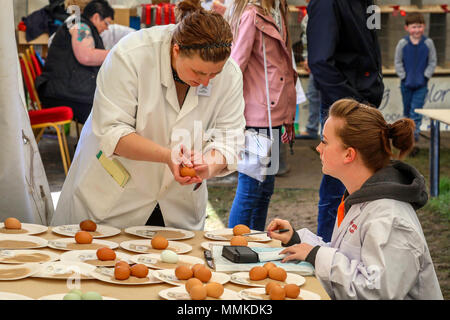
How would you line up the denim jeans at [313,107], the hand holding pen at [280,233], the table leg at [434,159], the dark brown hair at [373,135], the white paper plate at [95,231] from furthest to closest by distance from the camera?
the denim jeans at [313,107]
the table leg at [434,159]
the white paper plate at [95,231]
the hand holding pen at [280,233]
the dark brown hair at [373,135]

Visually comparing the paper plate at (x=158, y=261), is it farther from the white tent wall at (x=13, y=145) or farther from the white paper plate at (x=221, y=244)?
the white tent wall at (x=13, y=145)

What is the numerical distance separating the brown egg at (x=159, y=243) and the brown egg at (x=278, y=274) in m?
0.46

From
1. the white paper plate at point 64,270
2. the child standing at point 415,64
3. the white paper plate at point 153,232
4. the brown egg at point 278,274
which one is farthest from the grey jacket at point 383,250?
the child standing at point 415,64

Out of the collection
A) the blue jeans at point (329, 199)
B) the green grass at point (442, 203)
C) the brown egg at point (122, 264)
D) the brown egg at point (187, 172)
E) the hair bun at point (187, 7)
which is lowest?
the green grass at point (442, 203)

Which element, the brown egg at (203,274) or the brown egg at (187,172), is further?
the brown egg at (187,172)

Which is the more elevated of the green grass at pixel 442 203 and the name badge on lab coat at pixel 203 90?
the name badge on lab coat at pixel 203 90

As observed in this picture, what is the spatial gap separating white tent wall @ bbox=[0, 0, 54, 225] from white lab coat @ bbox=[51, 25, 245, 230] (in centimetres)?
21

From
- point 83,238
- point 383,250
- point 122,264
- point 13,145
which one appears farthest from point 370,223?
point 13,145

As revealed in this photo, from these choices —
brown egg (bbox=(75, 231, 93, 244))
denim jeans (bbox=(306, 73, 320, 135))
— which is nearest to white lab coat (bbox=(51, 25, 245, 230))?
brown egg (bbox=(75, 231, 93, 244))

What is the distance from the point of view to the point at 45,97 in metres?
6.44

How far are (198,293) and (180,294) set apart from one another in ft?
0.23

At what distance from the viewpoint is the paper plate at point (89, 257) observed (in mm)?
2189

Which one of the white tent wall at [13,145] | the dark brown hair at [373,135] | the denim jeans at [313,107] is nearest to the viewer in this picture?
the dark brown hair at [373,135]
